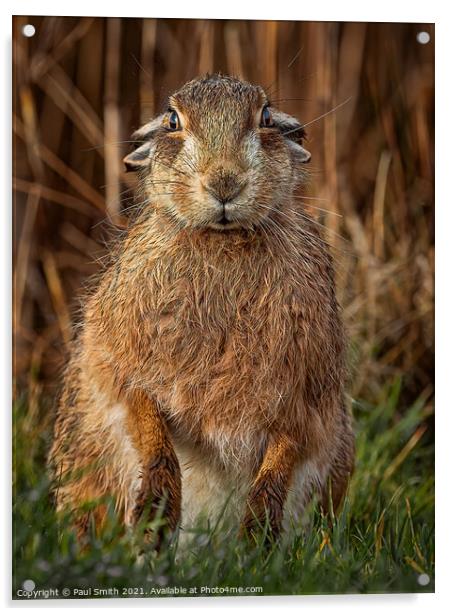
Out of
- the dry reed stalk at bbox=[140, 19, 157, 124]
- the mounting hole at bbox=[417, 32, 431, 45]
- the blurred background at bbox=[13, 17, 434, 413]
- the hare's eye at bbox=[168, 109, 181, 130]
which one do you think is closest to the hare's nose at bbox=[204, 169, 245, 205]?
the hare's eye at bbox=[168, 109, 181, 130]

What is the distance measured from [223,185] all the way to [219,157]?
0.13 m

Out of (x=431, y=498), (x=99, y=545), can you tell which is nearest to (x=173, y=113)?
(x=99, y=545)

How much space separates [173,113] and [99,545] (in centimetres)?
142

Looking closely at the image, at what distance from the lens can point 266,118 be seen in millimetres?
4230

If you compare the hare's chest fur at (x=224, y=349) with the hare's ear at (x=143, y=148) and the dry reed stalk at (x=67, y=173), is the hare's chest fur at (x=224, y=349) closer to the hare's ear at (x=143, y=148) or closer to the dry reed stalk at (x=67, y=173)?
the hare's ear at (x=143, y=148)

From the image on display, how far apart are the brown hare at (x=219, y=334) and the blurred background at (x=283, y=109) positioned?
13.1 inches

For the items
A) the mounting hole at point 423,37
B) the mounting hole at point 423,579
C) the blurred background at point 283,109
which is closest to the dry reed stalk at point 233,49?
the blurred background at point 283,109

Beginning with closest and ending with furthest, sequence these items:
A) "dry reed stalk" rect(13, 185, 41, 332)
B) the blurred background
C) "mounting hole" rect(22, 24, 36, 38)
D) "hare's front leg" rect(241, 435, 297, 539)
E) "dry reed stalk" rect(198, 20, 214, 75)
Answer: "hare's front leg" rect(241, 435, 297, 539), "mounting hole" rect(22, 24, 36, 38), "dry reed stalk" rect(198, 20, 214, 75), the blurred background, "dry reed stalk" rect(13, 185, 41, 332)

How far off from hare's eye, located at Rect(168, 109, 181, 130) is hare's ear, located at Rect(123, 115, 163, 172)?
8 centimetres

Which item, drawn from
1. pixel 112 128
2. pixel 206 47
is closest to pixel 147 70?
pixel 206 47

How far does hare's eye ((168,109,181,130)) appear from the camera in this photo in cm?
420

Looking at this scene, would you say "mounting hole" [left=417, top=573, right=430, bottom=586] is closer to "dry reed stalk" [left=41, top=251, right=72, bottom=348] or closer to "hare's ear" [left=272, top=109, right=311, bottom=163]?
"hare's ear" [left=272, top=109, right=311, bottom=163]

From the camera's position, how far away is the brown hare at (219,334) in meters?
4.18

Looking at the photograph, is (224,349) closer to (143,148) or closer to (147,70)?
(143,148)
